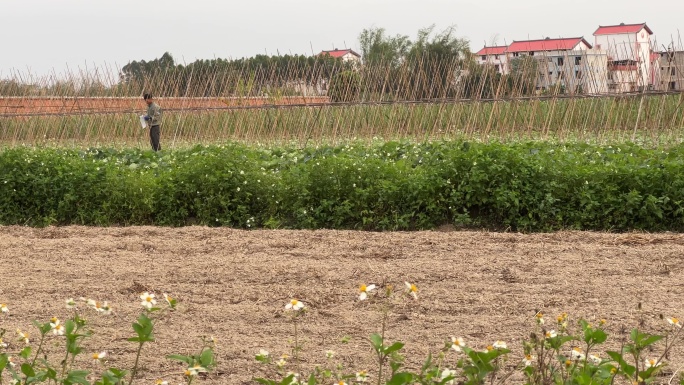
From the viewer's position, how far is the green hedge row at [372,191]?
25.4ft

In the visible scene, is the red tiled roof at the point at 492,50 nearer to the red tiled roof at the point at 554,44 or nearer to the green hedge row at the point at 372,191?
the red tiled roof at the point at 554,44

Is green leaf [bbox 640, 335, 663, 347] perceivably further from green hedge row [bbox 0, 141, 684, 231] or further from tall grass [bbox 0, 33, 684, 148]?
tall grass [bbox 0, 33, 684, 148]

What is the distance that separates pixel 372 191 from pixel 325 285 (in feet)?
8.77

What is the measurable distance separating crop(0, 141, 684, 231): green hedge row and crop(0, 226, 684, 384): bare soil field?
61 cm

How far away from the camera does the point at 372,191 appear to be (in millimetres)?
8258

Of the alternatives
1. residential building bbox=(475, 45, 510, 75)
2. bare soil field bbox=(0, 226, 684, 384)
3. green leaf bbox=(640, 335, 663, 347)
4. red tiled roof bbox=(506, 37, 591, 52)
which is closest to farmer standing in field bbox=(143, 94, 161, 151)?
residential building bbox=(475, 45, 510, 75)

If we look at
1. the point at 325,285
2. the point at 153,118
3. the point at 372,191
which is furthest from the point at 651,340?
the point at 153,118

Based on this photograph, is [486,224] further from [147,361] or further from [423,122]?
[423,122]

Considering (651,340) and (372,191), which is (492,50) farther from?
(651,340)

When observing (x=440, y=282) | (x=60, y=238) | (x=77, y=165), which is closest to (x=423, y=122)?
(x=77, y=165)

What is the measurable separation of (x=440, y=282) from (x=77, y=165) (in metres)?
5.44

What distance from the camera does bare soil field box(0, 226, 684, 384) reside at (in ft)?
14.4

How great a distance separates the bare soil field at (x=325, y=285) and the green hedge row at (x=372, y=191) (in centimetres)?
61

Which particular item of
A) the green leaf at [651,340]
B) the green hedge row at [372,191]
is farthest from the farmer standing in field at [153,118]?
the green leaf at [651,340]
